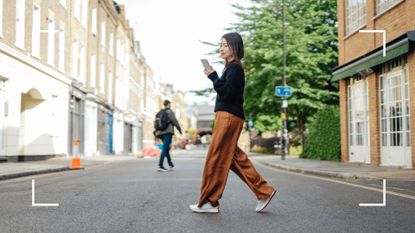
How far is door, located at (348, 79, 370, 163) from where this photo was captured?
1666 centimetres

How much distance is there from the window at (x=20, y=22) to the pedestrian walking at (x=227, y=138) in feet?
46.0

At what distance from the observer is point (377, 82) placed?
15.6 m

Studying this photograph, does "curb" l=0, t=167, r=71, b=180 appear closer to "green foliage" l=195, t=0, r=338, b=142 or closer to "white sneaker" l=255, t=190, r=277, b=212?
"white sneaker" l=255, t=190, r=277, b=212

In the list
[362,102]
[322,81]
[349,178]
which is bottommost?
[349,178]

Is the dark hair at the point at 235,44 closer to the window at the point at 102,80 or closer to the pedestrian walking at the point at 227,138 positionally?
the pedestrian walking at the point at 227,138

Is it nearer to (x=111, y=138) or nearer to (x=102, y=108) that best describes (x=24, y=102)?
(x=102, y=108)

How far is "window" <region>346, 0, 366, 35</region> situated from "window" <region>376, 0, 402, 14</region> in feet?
3.89

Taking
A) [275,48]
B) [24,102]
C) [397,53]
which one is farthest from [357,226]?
[275,48]

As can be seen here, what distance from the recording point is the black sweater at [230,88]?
→ 528 centimetres

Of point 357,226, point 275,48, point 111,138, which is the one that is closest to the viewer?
point 357,226

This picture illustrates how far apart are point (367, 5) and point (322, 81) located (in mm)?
11623

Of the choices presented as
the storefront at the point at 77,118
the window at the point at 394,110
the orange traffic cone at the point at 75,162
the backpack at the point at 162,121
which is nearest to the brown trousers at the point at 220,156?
the backpack at the point at 162,121

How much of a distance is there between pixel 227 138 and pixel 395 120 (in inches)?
409

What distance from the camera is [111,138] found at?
36.4 metres
